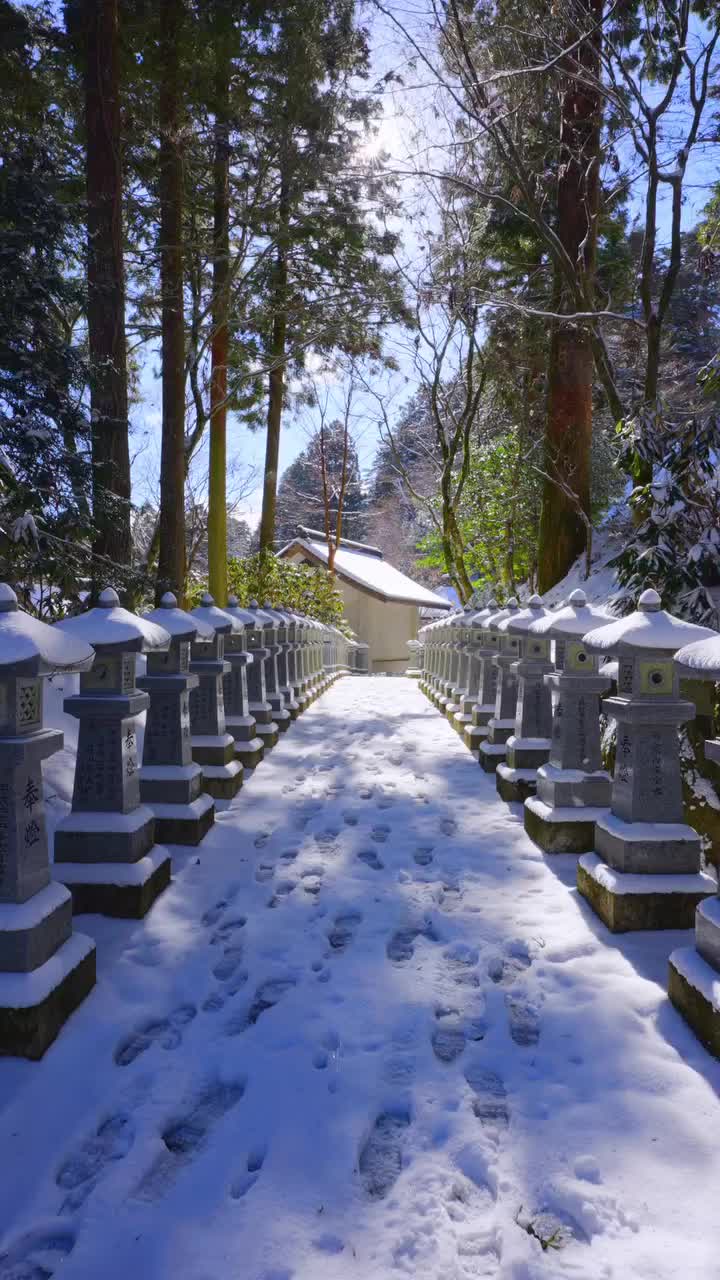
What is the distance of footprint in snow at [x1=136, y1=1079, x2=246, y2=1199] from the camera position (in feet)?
6.48

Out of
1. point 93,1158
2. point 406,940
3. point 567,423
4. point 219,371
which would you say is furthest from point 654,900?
point 219,371

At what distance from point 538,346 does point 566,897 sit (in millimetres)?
11631

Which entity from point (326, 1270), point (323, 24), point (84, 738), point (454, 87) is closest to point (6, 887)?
point (84, 738)

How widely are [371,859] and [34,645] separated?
2.46 metres

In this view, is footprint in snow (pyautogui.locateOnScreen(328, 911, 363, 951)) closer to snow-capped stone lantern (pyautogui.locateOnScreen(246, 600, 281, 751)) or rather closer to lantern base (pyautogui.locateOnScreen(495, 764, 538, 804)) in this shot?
lantern base (pyautogui.locateOnScreen(495, 764, 538, 804))

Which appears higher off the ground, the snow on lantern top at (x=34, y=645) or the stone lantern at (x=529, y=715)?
the snow on lantern top at (x=34, y=645)

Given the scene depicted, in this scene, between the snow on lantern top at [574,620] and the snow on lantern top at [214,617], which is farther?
the snow on lantern top at [214,617]

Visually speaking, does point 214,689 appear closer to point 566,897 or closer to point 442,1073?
point 566,897

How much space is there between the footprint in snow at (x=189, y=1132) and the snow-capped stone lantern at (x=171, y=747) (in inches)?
82.9

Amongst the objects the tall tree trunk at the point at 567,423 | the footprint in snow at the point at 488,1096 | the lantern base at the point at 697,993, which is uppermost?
the tall tree trunk at the point at 567,423

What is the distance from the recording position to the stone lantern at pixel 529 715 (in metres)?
4.98

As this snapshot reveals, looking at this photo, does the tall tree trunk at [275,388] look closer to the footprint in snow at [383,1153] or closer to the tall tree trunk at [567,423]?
the tall tree trunk at [567,423]

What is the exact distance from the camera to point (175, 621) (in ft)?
14.4

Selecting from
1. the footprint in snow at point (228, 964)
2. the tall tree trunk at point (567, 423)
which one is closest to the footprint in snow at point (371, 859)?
the footprint in snow at point (228, 964)
